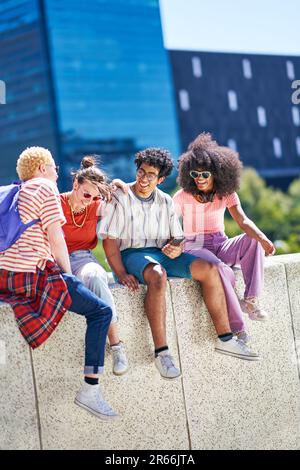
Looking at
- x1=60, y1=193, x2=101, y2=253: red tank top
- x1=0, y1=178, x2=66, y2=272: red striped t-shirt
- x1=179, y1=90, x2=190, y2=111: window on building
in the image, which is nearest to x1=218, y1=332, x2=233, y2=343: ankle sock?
x1=60, y1=193, x2=101, y2=253: red tank top

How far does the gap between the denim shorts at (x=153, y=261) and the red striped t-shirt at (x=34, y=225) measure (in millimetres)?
660

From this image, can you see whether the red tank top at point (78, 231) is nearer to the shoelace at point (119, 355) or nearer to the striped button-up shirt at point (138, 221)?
the striped button-up shirt at point (138, 221)

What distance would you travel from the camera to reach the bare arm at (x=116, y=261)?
15.1ft

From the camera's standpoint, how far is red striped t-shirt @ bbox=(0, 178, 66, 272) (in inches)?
163

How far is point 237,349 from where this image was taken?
4.70 metres

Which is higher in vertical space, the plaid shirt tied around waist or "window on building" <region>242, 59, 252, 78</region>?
"window on building" <region>242, 59, 252, 78</region>

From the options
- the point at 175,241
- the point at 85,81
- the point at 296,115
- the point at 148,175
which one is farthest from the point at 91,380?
the point at 85,81

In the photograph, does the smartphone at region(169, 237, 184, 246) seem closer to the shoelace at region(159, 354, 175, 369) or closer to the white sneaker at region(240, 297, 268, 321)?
the white sneaker at region(240, 297, 268, 321)

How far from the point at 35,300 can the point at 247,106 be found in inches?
3310

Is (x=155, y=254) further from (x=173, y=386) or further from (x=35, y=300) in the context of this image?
(x=35, y=300)

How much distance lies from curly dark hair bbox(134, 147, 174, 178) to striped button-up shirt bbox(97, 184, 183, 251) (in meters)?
0.16

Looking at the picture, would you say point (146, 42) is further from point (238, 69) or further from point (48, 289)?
point (48, 289)

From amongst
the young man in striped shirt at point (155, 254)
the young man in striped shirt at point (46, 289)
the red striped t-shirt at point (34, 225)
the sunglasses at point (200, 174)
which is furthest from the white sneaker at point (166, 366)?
the sunglasses at point (200, 174)

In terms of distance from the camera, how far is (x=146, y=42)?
10025cm
